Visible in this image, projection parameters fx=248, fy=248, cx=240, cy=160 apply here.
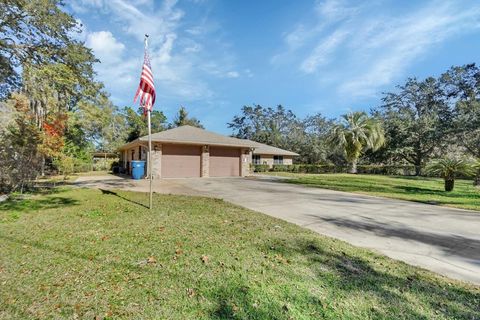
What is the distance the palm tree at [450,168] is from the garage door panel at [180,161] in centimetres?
1448

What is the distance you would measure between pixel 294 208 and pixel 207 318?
5.75 metres

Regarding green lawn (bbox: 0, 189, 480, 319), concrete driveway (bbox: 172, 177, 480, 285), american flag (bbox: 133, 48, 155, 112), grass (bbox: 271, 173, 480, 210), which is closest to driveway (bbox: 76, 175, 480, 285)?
concrete driveway (bbox: 172, 177, 480, 285)

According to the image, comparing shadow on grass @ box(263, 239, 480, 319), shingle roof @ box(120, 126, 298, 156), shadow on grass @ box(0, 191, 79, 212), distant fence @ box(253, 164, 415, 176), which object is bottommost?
shadow on grass @ box(263, 239, 480, 319)

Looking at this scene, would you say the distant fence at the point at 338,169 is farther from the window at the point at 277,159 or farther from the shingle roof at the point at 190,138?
the shingle roof at the point at 190,138

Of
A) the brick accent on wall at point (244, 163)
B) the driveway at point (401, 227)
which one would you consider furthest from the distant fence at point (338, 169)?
the driveway at point (401, 227)

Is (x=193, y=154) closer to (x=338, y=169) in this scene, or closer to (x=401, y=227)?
(x=401, y=227)

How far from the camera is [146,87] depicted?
7.16m

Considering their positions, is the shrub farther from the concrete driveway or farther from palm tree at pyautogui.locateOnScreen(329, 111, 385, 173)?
the concrete driveway

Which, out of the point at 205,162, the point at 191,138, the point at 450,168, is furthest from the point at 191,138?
the point at 450,168

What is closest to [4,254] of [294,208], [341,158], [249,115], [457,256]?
[294,208]

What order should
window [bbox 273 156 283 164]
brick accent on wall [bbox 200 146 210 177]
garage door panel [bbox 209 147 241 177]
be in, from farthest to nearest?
window [bbox 273 156 283 164] < garage door panel [bbox 209 147 241 177] < brick accent on wall [bbox 200 146 210 177]

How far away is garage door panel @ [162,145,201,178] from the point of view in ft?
57.2

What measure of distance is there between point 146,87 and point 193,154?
1152 cm

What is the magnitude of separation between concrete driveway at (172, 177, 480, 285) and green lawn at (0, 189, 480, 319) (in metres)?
0.62
